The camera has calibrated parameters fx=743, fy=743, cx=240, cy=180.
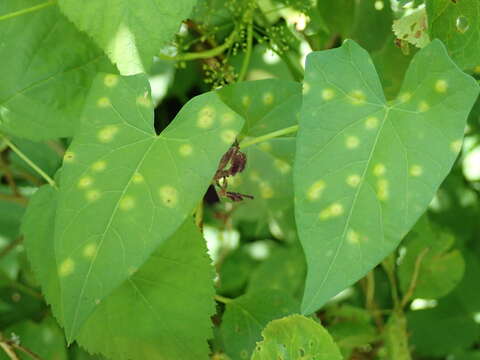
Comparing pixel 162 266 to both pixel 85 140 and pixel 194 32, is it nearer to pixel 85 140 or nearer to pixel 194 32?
pixel 85 140

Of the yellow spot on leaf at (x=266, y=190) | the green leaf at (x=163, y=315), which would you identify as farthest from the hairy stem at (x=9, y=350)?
the yellow spot on leaf at (x=266, y=190)

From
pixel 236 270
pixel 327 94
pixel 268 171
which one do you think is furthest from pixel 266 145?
pixel 236 270

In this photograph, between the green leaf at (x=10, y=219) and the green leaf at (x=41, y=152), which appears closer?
the green leaf at (x=41, y=152)

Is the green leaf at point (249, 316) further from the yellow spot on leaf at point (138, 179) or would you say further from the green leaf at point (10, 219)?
the green leaf at point (10, 219)

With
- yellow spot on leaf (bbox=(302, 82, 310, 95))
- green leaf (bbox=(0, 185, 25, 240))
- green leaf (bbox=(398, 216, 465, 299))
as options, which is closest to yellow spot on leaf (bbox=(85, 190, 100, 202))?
yellow spot on leaf (bbox=(302, 82, 310, 95))

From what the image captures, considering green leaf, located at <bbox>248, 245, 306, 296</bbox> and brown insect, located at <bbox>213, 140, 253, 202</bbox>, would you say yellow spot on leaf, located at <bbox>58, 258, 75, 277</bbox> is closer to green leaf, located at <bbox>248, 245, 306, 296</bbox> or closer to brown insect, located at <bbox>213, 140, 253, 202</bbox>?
brown insect, located at <bbox>213, 140, 253, 202</bbox>

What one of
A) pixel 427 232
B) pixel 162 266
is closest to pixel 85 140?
pixel 162 266

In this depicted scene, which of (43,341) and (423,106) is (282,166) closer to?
(423,106)
